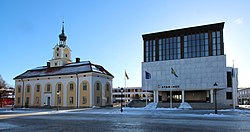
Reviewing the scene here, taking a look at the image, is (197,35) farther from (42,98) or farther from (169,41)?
(42,98)

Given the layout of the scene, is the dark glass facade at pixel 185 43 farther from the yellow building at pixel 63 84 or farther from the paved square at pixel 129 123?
the paved square at pixel 129 123

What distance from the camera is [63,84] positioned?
57500mm

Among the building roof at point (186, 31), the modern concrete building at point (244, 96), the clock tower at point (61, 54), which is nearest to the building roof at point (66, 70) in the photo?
the clock tower at point (61, 54)

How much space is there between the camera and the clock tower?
64713 millimetres

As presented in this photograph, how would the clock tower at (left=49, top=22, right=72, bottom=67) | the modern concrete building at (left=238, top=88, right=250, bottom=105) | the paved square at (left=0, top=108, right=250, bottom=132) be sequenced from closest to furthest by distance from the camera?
the paved square at (left=0, top=108, right=250, bottom=132)
the clock tower at (left=49, top=22, right=72, bottom=67)
the modern concrete building at (left=238, top=88, right=250, bottom=105)

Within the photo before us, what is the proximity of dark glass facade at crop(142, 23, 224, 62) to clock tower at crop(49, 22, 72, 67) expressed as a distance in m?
22.3

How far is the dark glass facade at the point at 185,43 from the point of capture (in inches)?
2031

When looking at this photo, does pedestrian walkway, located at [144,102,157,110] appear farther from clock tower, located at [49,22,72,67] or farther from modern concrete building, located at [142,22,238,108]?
clock tower, located at [49,22,72,67]

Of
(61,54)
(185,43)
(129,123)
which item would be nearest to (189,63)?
(185,43)

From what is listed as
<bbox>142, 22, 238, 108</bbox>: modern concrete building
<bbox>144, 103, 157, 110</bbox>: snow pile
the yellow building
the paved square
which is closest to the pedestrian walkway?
<bbox>144, 103, 157, 110</bbox>: snow pile

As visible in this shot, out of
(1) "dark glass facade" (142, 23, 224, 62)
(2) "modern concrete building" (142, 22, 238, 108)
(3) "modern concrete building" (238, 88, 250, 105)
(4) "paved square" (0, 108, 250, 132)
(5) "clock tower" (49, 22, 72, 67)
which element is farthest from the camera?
(3) "modern concrete building" (238, 88, 250, 105)

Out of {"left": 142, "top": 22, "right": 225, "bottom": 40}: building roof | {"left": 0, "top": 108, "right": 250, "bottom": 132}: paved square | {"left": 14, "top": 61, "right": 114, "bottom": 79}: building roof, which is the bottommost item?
{"left": 0, "top": 108, "right": 250, "bottom": 132}: paved square

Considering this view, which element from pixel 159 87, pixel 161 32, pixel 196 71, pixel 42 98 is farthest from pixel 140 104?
pixel 42 98

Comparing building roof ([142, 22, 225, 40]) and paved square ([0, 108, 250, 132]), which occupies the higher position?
building roof ([142, 22, 225, 40])
